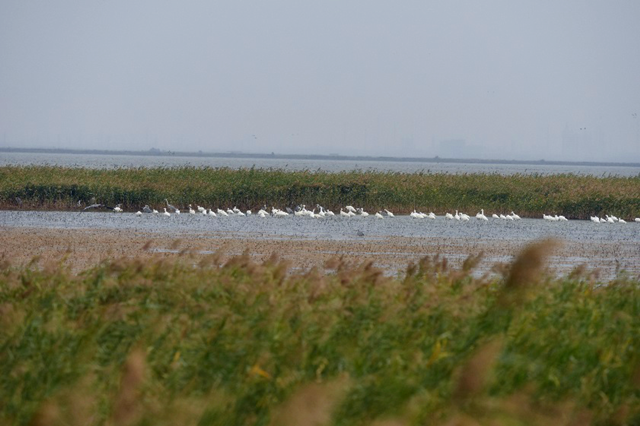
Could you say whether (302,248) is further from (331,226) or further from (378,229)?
(331,226)

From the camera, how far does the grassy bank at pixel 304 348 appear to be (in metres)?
8.93

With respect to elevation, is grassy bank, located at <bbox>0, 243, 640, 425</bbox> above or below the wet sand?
above

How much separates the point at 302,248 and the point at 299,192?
19.1 meters

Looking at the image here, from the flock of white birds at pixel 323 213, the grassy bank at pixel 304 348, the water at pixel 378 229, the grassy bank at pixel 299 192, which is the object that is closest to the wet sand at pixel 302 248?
the water at pixel 378 229

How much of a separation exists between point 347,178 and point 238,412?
43450mm

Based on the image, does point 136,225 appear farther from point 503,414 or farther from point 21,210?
point 503,414

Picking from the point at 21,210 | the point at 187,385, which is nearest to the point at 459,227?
the point at 21,210

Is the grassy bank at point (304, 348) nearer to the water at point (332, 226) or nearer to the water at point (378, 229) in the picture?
the water at point (378, 229)

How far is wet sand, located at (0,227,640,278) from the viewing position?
26594mm

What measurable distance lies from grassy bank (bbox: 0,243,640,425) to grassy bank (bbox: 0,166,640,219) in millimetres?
32803

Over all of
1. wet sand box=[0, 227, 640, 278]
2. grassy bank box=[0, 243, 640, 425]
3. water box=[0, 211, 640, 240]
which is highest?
grassy bank box=[0, 243, 640, 425]

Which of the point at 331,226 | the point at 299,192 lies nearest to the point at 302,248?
the point at 331,226

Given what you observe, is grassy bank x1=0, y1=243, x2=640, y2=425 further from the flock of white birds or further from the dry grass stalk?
the flock of white birds

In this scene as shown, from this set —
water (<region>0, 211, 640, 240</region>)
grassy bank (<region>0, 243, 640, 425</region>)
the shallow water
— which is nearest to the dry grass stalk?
grassy bank (<region>0, 243, 640, 425</region>)
